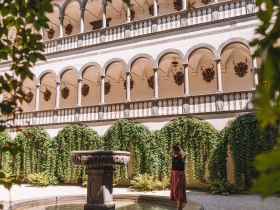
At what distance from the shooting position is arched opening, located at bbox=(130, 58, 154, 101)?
20531 millimetres

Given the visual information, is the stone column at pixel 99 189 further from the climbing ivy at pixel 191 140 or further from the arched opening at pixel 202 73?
→ the arched opening at pixel 202 73

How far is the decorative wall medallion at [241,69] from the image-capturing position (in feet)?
57.8

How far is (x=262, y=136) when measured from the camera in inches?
521

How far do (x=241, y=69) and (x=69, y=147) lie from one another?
10.4m

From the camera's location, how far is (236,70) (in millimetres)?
17859

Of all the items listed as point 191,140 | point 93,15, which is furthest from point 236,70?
point 93,15

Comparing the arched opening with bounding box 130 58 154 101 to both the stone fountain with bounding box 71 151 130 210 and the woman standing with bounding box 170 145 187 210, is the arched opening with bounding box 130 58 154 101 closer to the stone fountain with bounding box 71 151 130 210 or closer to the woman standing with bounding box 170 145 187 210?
the woman standing with bounding box 170 145 187 210

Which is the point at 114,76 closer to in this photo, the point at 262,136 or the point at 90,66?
the point at 90,66

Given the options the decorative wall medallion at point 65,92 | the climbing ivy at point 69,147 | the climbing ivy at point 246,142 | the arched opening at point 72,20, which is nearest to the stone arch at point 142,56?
the climbing ivy at point 69,147

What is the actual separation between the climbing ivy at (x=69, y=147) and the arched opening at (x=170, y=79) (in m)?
5.17

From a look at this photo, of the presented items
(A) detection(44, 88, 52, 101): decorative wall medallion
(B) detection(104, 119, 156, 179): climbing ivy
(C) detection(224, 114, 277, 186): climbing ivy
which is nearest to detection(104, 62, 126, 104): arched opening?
(A) detection(44, 88, 52, 101): decorative wall medallion

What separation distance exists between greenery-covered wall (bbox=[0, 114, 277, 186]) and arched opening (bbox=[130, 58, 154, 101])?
442cm

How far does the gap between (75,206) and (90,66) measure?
36.8 ft

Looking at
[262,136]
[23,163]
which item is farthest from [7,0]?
[23,163]
